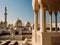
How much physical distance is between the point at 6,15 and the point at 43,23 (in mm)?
27525

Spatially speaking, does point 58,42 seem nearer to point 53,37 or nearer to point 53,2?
point 53,37

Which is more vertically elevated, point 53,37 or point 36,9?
point 36,9

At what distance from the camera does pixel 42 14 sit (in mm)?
6422

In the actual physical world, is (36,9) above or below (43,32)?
above

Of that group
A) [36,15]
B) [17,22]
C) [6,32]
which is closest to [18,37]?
[6,32]

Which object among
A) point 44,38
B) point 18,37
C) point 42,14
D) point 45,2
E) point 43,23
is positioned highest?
point 45,2

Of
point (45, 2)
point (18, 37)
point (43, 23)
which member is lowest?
point (18, 37)

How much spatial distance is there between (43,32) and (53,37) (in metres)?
0.53

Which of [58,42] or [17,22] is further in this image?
[17,22]

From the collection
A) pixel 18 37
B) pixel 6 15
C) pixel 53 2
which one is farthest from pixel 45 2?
pixel 6 15

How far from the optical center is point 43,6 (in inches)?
252

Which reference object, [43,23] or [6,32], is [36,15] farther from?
[6,32]

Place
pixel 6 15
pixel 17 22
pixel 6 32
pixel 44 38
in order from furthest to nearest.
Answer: pixel 6 15, pixel 17 22, pixel 6 32, pixel 44 38

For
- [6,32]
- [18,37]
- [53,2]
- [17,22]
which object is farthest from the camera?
[17,22]
